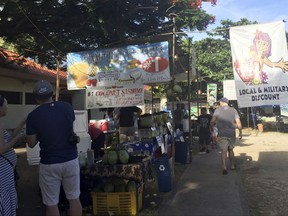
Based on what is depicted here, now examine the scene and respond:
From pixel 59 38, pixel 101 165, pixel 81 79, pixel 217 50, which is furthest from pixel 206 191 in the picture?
pixel 217 50

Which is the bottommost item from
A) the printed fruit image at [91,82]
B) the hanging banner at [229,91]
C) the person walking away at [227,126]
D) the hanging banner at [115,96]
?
the person walking away at [227,126]

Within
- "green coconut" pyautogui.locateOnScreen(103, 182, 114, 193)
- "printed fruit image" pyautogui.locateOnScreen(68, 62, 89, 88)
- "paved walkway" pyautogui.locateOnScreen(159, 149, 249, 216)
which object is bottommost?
"paved walkway" pyautogui.locateOnScreen(159, 149, 249, 216)

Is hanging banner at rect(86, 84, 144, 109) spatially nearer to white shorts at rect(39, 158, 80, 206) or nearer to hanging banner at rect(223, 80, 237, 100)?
white shorts at rect(39, 158, 80, 206)

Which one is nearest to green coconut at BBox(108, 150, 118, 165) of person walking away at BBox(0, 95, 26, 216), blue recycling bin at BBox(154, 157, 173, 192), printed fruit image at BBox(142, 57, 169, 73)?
blue recycling bin at BBox(154, 157, 173, 192)

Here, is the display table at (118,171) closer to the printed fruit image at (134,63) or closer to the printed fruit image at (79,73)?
the printed fruit image at (134,63)

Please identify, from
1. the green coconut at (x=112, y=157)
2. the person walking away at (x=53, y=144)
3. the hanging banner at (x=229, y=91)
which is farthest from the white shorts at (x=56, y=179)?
the hanging banner at (x=229, y=91)

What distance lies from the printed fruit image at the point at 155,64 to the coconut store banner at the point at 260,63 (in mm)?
1730

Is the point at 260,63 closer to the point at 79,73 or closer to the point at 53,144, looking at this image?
the point at 79,73

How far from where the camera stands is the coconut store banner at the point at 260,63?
320 inches

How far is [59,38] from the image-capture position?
9086 millimetres

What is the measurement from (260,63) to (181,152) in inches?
133

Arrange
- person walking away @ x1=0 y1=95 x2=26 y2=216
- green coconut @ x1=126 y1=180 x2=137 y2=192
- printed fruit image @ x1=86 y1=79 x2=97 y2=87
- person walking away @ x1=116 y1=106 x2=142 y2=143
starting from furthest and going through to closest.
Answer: person walking away @ x1=116 y1=106 x2=142 y2=143 → printed fruit image @ x1=86 y1=79 x2=97 y2=87 → green coconut @ x1=126 y1=180 x2=137 y2=192 → person walking away @ x1=0 y1=95 x2=26 y2=216

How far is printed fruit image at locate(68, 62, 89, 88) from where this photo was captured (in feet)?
27.9

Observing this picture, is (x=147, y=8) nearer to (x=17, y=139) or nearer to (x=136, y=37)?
(x=136, y=37)
